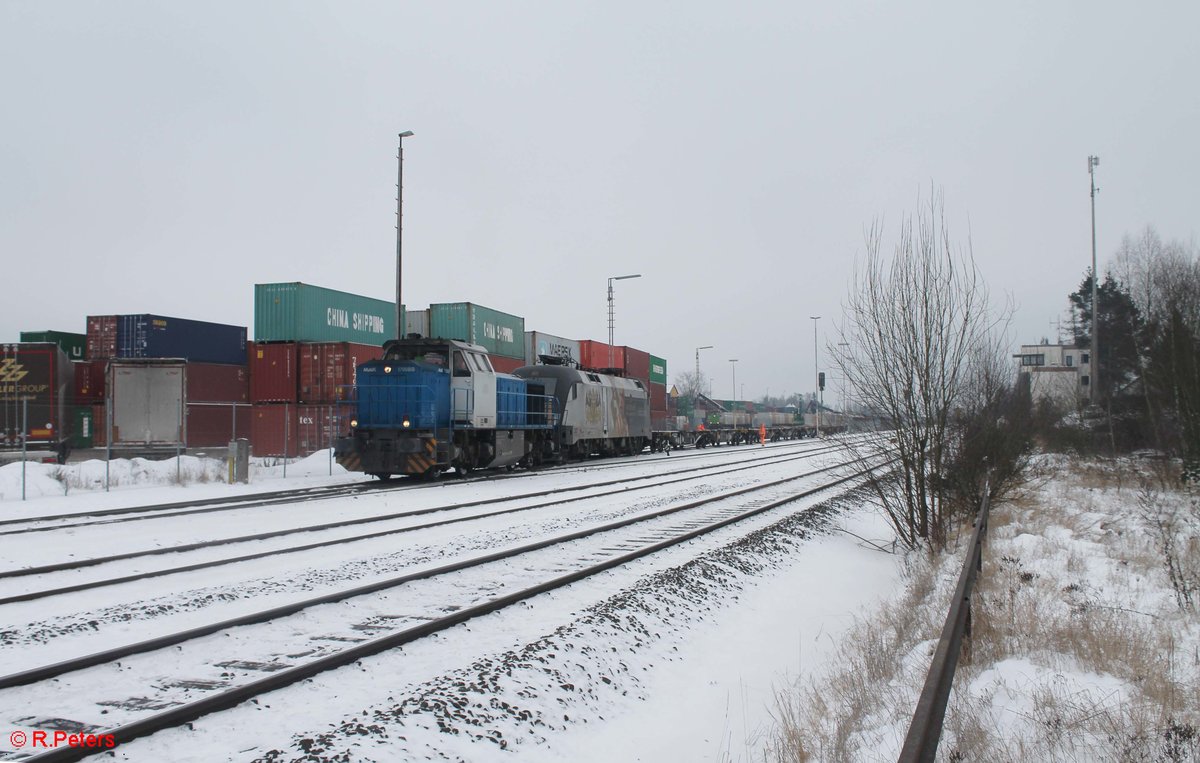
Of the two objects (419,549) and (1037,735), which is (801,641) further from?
(419,549)

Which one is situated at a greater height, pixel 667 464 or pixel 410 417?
pixel 410 417

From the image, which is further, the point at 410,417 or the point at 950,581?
the point at 410,417

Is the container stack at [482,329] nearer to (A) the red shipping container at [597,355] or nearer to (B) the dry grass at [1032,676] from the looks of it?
(A) the red shipping container at [597,355]

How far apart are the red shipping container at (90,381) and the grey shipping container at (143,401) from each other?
11.8ft

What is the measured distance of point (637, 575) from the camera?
855cm

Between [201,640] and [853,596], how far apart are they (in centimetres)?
682

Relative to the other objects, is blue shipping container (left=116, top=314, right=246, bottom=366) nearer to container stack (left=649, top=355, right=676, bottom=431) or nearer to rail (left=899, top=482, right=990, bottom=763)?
container stack (left=649, top=355, right=676, bottom=431)

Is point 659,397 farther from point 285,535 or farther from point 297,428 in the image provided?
point 285,535

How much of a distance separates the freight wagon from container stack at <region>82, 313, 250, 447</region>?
142cm

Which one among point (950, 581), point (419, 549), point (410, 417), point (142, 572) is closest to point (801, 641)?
point (950, 581)

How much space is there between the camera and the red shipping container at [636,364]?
40.6 meters

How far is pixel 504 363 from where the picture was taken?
34156 millimetres

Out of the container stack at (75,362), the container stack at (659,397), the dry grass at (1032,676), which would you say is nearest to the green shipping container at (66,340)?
the container stack at (75,362)

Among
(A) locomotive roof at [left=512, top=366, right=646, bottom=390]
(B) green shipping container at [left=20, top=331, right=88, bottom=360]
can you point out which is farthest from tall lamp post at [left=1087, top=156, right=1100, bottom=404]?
(B) green shipping container at [left=20, top=331, right=88, bottom=360]
